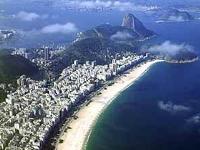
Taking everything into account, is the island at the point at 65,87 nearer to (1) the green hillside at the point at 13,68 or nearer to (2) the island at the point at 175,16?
(1) the green hillside at the point at 13,68

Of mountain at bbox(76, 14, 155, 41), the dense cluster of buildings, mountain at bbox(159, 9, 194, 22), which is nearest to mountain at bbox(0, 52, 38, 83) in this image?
the dense cluster of buildings

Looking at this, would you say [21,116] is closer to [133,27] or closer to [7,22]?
[133,27]

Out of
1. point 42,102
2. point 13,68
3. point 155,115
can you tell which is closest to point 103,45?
point 13,68

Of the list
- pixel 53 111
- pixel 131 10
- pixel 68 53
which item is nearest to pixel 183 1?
pixel 131 10

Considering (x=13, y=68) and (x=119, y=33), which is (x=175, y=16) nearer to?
(x=119, y=33)

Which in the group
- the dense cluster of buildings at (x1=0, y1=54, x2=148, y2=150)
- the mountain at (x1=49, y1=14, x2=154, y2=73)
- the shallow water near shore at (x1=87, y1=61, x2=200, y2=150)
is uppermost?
the mountain at (x1=49, y1=14, x2=154, y2=73)

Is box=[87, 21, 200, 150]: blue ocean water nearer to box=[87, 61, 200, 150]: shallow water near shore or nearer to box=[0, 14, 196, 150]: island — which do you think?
box=[87, 61, 200, 150]: shallow water near shore

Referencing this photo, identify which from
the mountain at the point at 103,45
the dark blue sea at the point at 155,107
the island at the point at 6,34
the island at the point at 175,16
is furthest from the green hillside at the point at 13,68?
the island at the point at 175,16
